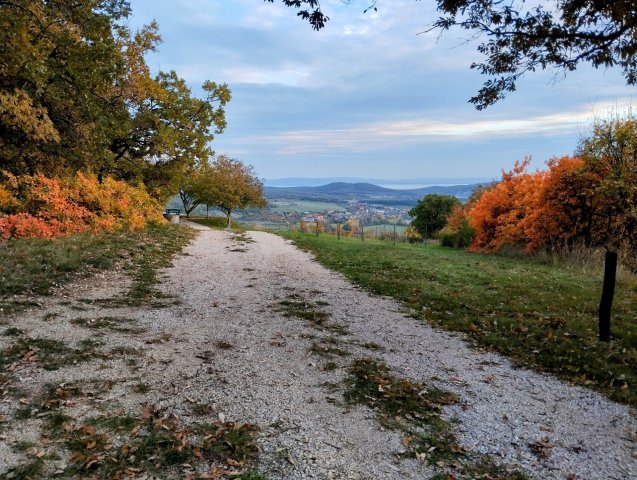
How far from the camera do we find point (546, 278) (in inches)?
433

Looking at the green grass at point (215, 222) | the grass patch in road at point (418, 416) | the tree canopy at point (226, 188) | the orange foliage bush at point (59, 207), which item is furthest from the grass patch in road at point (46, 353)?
the green grass at point (215, 222)

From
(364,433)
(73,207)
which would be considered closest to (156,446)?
(364,433)

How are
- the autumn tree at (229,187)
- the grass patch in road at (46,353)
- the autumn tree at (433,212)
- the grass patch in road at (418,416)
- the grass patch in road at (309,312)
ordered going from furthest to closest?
the autumn tree at (433,212)
the autumn tree at (229,187)
the grass patch in road at (309,312)
the grass patch in road at (46,353)
the grass patch in road at (418,416)

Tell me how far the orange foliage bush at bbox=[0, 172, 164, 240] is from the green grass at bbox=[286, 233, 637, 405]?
22.6ft

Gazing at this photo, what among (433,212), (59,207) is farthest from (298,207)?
(59,207)

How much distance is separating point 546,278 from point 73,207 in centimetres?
1333

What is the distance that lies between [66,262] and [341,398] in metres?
6.94

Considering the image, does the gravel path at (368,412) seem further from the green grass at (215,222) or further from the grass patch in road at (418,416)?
the green grass at (215,222)

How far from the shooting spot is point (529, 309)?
7758mm

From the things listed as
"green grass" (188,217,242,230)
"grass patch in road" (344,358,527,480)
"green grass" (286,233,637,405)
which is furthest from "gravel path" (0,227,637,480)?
"green grass" (188,217,242,230)

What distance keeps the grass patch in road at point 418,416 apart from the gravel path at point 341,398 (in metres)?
0.12

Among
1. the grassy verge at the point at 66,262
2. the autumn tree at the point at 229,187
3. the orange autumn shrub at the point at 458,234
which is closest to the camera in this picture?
the grassy verge at the point at 66,262

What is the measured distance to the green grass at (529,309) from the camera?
17.6 feet

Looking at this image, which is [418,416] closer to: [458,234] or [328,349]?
[328,349]
